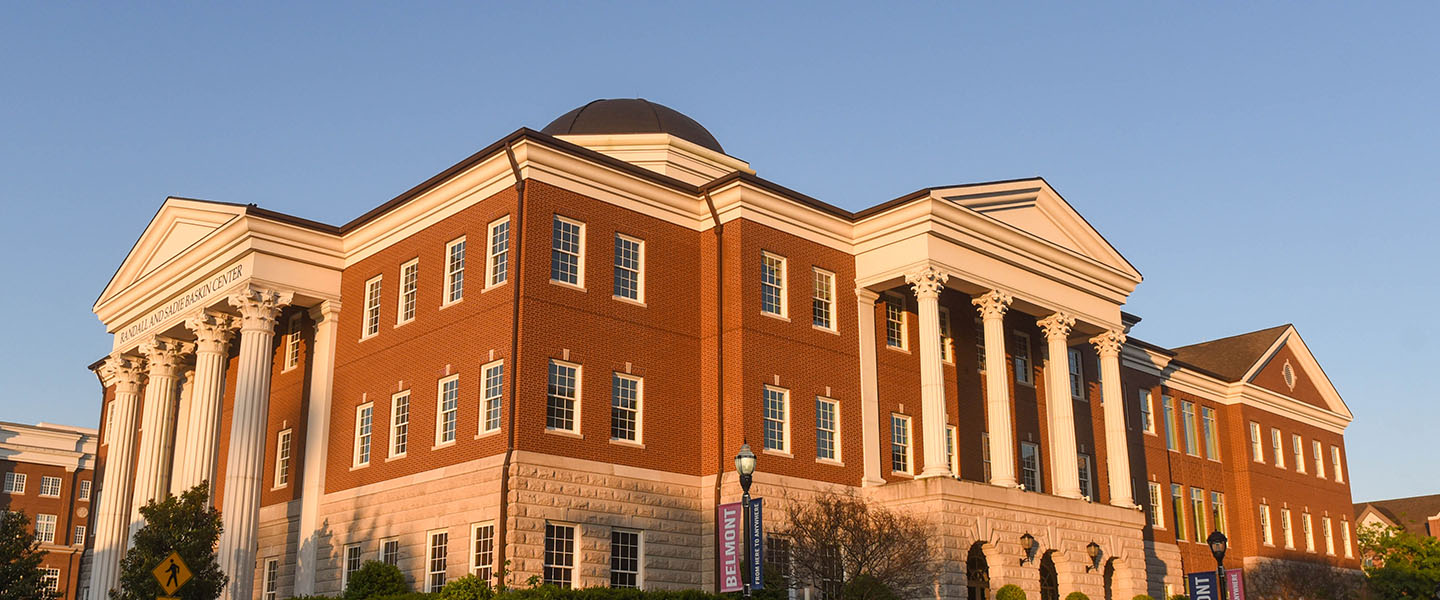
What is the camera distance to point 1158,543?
171 feet

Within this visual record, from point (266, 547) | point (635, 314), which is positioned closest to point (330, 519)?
point (266, 547)

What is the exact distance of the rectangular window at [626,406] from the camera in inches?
1342

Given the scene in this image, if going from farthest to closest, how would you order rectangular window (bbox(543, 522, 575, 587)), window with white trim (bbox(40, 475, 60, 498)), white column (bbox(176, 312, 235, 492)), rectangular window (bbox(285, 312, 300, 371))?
window with white trim (bbox(40, 475, 60, 498)), rectangular window (bbox(285, 312, 300, 371)), white column (bbox(176, 312, 235, 492)), rectangular window (bbox(543, 522, 575, 587))

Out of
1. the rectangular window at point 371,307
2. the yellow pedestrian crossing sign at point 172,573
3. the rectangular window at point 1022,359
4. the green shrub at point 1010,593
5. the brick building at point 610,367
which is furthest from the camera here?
the rectangular window at point 1022,359

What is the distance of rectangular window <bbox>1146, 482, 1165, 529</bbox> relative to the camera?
5275cm

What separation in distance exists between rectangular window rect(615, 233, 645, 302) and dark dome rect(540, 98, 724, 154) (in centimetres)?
961

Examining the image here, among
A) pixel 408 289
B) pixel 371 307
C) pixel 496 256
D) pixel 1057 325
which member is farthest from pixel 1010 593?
pixel 371 307

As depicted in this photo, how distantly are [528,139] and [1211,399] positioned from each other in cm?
3885

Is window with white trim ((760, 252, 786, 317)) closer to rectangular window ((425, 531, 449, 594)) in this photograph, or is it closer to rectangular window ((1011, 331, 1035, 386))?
rectangular window ((425, 531, 449, 594))

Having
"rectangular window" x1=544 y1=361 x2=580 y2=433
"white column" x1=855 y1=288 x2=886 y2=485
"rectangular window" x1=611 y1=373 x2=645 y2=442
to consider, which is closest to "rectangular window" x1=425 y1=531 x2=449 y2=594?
"rectangular window" x1=544 y1=361 x2=580 y2=433

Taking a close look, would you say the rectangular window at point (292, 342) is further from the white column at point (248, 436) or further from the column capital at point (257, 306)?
the column capital at point (257, 306)

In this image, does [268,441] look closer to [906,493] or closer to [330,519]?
[330,519]

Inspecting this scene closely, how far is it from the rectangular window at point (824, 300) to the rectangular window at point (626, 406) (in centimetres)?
627

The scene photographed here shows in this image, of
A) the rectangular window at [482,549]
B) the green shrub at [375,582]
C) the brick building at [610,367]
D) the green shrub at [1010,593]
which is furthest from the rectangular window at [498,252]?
the green shrub at [1010,593]
